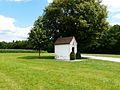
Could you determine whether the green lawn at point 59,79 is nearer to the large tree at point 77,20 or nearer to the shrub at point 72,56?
the shrub at point 72,56

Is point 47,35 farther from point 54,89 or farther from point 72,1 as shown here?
point 54,89

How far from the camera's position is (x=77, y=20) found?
27.9 m

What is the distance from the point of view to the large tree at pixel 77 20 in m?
28.3

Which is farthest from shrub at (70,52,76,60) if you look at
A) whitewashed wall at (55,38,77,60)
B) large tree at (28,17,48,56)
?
large tree at (28,17,48,56)

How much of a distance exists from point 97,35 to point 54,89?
24087 millimetres

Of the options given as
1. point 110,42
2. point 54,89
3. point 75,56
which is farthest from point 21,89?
point 110,42

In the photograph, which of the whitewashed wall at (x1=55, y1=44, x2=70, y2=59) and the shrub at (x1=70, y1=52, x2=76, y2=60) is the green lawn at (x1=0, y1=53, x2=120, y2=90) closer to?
the shrub at (x1=70, y1=52, x2=76, y2=60)

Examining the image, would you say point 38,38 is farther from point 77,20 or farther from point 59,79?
point 59,79

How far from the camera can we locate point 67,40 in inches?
1070

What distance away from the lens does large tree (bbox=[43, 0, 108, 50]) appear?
28.3 meters

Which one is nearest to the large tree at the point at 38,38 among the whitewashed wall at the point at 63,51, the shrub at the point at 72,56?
the whitewashed wall at the point at 63,51

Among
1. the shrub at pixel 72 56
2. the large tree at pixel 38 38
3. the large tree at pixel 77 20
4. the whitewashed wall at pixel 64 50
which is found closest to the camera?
the shrub at pixel 72 56

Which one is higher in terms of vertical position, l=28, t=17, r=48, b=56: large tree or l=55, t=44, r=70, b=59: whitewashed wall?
l=28, t=17, r=48, b=56: large tree

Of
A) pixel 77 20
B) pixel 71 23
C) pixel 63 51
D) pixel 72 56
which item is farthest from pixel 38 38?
pixel 77 20
